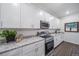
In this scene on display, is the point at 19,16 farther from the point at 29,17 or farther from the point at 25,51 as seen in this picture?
the point at 25,51

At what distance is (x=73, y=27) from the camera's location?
171cm

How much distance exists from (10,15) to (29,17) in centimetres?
61

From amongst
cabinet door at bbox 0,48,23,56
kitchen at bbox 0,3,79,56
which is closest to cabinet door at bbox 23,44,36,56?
kitchen at bbox 0,3,79,56

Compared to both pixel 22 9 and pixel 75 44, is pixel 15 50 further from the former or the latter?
pixel 75 44

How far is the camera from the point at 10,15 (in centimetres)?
141

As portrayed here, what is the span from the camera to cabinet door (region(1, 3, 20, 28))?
128 centimetres

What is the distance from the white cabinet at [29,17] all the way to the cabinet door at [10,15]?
16cm

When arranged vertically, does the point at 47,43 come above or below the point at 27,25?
below

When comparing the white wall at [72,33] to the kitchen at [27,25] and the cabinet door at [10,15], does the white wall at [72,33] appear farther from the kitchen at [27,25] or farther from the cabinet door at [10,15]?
the cabinet door at [10,15]

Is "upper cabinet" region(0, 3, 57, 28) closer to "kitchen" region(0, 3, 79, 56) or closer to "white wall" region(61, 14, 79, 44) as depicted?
"kitchen" region(0, 3, 79, 56)

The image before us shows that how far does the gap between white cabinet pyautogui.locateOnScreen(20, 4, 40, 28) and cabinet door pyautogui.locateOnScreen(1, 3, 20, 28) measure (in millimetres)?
163

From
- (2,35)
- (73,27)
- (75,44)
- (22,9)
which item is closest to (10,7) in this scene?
(22,9)

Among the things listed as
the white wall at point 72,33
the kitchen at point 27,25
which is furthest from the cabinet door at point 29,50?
the white wall at point 72,33

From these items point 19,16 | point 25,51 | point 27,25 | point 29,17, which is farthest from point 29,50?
point 29,17
